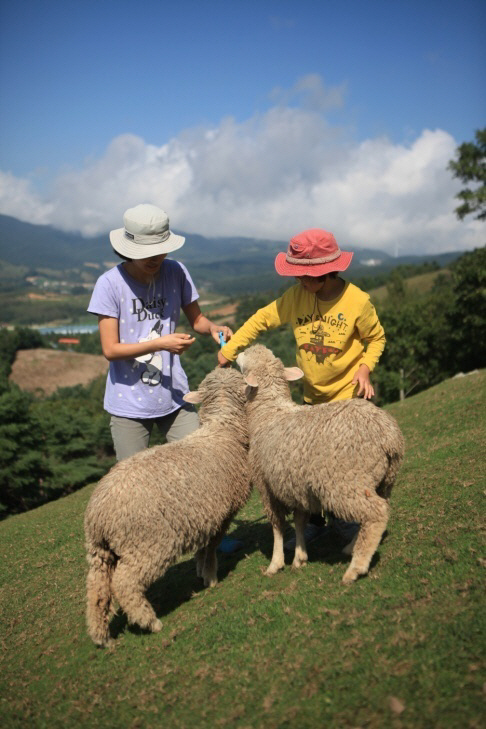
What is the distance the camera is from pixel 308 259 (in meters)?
5.44

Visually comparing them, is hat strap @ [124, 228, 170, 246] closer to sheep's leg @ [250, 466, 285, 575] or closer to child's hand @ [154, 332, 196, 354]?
child's hand @ [154, 332, 196, 354]

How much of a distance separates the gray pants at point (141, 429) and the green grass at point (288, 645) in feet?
5.76

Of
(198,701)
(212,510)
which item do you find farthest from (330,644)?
(212,510)

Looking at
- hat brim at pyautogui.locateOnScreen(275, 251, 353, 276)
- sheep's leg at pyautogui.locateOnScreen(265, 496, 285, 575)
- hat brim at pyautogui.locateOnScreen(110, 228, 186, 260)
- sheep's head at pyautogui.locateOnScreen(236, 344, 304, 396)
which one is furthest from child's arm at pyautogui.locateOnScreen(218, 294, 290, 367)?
sheep's leg at pyautogui.locateOnScreen(265, 496, 285, 575)

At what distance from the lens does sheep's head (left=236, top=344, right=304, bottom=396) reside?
6082mm

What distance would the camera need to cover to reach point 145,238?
18.0 ft

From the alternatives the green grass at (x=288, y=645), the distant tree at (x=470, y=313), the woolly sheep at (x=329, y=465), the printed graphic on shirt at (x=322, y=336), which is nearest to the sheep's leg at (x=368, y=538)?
the woolly sheep at (x=329, y=465)

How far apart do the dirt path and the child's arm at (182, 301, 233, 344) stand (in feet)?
352

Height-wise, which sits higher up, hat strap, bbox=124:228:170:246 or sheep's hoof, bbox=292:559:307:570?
hat strap, bbox=124:228:170:246

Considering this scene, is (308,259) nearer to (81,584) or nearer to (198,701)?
(198,701)

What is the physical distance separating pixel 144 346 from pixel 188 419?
115 cm

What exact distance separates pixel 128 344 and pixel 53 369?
4693 inches

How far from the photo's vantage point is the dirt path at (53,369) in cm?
11194

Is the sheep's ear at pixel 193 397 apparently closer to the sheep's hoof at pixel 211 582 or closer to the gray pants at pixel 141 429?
the gray pants at pixel 141 429
